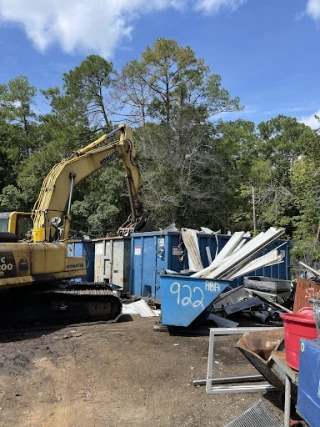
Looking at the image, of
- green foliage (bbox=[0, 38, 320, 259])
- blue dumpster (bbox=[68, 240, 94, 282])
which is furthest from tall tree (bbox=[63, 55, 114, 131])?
blue dumpster (bbox=[68, 240, 94, 282])

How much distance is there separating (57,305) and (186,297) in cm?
307

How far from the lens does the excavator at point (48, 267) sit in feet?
25.3

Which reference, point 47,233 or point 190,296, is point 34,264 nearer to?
point 47,233

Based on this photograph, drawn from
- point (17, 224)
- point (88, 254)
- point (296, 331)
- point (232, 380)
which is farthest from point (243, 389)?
point (88, 254)

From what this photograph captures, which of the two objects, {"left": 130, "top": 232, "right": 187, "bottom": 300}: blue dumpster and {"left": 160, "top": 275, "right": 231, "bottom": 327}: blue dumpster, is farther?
{"left": 130, "top": 232, "right": 187, "bottom": 300}: blue dumpster

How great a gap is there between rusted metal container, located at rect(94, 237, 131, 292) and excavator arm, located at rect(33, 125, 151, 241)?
0.45 metres

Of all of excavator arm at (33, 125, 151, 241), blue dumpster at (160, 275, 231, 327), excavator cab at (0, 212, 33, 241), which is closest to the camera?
blue dumpster at (160, 275, 231, 327)

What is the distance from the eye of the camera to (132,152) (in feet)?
39.1

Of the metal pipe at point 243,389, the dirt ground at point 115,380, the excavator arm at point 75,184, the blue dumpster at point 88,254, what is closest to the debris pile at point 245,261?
the dirt ground at point 115,380

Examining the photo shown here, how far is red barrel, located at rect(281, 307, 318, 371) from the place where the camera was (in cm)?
325

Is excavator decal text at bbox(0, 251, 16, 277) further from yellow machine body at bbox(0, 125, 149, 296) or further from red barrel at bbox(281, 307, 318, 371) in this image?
red barrel at bbox(281, 307, 318, 371)

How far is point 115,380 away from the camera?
16.1 feet

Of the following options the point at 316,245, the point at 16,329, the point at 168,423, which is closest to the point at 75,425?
Result: the point at 168,423

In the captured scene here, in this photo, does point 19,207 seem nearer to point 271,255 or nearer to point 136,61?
point 136,61
